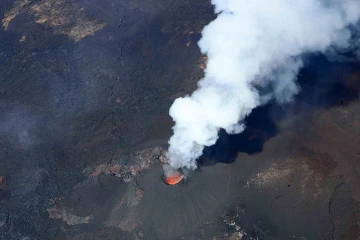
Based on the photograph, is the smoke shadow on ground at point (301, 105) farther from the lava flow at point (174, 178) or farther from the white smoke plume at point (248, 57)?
the lava flow at point (174, 178)

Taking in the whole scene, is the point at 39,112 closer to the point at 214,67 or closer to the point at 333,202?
the point at 214,67

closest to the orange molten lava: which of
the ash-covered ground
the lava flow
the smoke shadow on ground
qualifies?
the lava flow

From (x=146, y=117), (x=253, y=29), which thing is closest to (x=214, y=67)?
(x=253, y=29)

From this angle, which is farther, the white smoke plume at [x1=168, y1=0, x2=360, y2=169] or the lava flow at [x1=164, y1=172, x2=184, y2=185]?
the lava flow at [x1=164, y1=172, x2=184, y2=185]

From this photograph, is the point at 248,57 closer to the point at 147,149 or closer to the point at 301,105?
the point at 301,105

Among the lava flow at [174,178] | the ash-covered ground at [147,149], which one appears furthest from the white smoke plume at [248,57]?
the ash-covered ground at [147,149]

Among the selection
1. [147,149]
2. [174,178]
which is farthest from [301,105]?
[147,149]

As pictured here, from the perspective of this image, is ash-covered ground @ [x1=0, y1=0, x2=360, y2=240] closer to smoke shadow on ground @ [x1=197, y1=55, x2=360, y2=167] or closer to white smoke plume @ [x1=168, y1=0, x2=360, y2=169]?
smoke shadow on ground @ [x1=197, y1=55, x2=360, y2=167]
